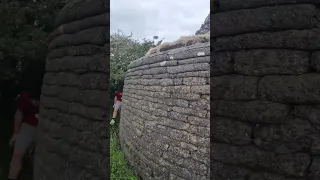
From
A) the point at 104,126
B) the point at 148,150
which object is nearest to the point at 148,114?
the point at 148,150

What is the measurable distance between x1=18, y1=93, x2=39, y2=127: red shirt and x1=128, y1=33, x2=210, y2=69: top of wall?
2.25 m

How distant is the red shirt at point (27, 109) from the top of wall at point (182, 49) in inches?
88.7

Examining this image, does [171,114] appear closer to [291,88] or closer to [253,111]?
[253,111]

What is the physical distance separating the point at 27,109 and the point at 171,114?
2.52 meters

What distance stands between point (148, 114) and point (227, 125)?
309cm

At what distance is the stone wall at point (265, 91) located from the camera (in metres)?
1.47

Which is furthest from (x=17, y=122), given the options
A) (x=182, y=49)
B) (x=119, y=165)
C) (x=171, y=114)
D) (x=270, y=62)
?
(x=119, y=165)

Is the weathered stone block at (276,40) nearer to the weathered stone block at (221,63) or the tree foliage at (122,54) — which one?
the weathered stone block at (221,63)

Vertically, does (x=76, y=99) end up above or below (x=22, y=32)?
below

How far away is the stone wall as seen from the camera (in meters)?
1.47

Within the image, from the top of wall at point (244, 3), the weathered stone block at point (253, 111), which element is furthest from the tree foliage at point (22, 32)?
the weathered stone block at point (253, 111)

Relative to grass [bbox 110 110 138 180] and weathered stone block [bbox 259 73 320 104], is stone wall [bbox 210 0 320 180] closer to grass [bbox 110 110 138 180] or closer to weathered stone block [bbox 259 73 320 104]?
weathered stone block [bbox 259 73 320 104]

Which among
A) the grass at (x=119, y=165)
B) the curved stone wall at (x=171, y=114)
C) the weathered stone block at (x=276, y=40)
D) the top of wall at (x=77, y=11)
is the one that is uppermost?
the top of wall at (x=77, y=11)

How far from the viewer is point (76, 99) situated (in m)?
1.77
